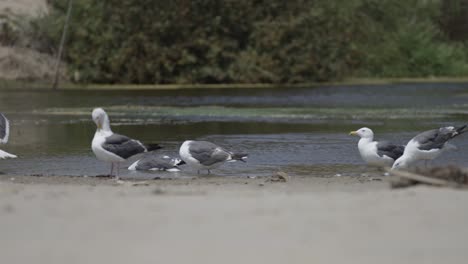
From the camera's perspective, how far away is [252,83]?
52.0 metres

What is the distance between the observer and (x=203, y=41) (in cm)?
5178

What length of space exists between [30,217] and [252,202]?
1.95m

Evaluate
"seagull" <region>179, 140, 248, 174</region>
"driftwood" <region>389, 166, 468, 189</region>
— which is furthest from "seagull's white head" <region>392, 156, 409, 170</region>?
"driftwood" <region>389, 166, 468, 189</region>

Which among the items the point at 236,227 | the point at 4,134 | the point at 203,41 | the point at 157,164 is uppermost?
the point at 203,41

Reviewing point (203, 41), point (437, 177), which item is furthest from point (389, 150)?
point (203, 41)

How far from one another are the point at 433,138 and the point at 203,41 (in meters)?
37.0

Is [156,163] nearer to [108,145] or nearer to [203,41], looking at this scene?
[108,145]

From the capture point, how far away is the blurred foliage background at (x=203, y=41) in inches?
2021

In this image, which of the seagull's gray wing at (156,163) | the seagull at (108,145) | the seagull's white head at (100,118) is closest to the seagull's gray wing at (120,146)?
the seagull at (108,145)

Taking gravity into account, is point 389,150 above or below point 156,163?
above

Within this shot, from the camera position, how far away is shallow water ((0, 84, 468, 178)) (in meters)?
16.9

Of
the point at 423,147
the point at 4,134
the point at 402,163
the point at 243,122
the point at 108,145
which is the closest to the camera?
the point at 108,145

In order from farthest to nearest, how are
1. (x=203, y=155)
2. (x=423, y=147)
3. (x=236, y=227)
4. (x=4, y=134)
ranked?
(x=4, y=134)
(x=203, y=155)
(x=423, y=147)
(x=236, y=227)

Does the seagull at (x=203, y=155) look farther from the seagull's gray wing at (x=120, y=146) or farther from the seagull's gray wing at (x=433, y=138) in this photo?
the seagull's gray wing at (x=433, y=138)
